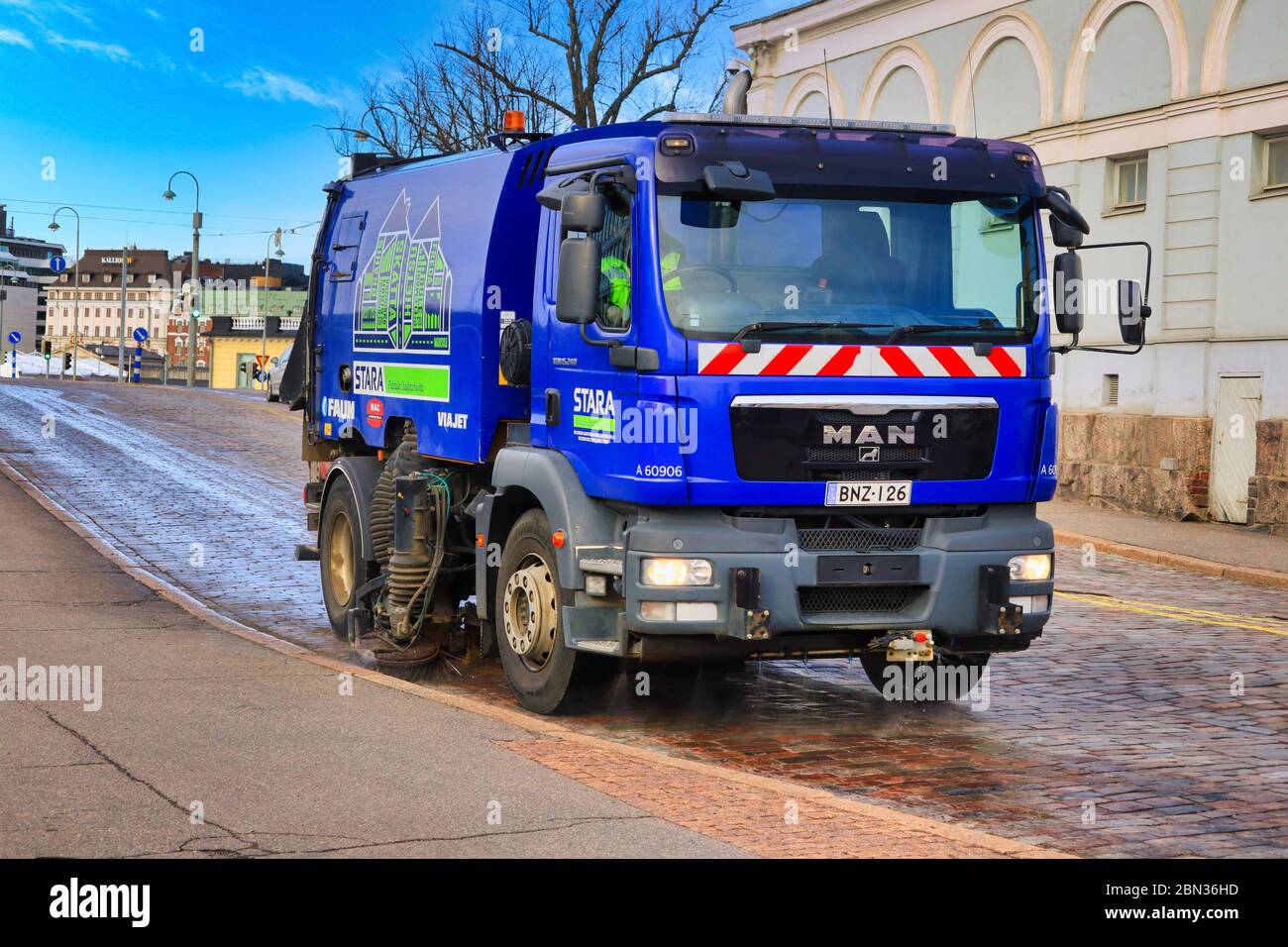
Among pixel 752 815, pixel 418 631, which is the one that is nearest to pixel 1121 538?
pixel 418 631

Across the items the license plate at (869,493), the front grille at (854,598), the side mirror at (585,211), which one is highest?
the side mirror at (585,211)

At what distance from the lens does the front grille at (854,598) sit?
858cm

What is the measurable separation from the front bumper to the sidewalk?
910cm

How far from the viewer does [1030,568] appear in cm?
897

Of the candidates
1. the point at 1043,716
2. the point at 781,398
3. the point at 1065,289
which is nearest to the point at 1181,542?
the point at 1043,716

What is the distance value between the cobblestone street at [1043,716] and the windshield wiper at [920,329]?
2099 mm

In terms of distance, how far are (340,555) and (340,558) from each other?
0.02 m

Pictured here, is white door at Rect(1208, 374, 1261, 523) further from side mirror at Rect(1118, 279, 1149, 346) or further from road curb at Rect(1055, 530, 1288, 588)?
side mirror at Rect(1118, 279, 1149, 346)

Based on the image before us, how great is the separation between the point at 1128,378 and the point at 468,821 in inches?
765

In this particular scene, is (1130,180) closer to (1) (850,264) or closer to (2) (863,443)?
(1) (850,264)

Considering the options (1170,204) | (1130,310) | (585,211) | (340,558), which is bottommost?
(340,558)

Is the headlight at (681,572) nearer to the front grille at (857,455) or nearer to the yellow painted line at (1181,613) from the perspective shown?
the front grille at (857,455)

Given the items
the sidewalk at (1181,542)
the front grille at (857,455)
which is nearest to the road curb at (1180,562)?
the sidewalk at (1181,542)

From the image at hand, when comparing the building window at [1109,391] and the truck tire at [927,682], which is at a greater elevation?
the building window at [1109,391]
